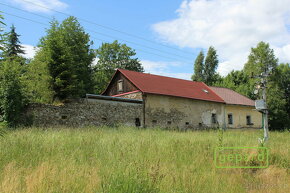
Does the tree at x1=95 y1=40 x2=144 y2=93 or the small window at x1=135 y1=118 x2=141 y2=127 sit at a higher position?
the tree at x1=95 y1=40 x2=144 y2=93

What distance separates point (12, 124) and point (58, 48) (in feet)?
21.4

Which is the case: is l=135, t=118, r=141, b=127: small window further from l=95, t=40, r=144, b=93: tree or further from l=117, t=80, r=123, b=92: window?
l=95, t=40, r=144, b=93: tree

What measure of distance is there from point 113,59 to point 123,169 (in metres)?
37.5

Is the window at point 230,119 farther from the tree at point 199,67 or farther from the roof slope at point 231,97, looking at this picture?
the tree at point 199,67

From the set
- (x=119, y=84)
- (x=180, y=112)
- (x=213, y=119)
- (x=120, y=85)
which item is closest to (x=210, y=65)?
(x=213, y=119)

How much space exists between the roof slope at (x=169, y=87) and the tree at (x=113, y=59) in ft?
50.5

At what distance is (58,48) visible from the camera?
17516 mm

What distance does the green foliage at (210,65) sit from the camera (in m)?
45.6

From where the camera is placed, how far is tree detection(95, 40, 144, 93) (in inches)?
1588

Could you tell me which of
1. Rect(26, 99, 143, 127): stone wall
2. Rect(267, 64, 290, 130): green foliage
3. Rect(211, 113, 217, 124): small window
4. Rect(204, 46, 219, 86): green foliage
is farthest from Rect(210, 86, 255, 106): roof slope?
Rect(204, 46, 219, 86): green foliage

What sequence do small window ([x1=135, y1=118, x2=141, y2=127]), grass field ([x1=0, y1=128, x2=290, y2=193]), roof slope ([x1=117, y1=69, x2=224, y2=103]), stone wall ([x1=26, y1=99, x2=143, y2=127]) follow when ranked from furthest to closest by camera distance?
1. roof slope ([x1=117, y1=69, x2=224, y2=103])
2. small window ([x1=135, y1=118, x2=141, y2=127])
3. stone wall ([x1=26, y1=99, x2=143, y2=127])
4. grass field ([x1=0, y1=128, x2=290, y2=193])

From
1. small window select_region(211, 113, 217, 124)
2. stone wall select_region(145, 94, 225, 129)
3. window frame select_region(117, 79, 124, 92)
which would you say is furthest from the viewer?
small window select_region(211, 113, 217, 124)

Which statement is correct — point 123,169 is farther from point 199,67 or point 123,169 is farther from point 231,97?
point 199,67

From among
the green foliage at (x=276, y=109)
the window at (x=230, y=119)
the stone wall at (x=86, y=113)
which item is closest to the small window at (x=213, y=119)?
the window at (x=230, y=119)
